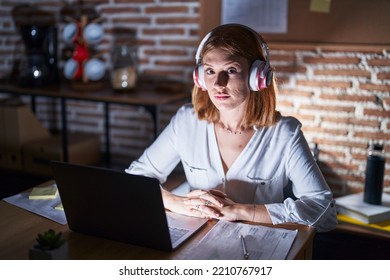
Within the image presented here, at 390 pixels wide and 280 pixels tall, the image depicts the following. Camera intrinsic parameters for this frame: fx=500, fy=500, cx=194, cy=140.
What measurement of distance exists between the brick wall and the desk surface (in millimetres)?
249

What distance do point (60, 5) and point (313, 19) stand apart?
1762 mm

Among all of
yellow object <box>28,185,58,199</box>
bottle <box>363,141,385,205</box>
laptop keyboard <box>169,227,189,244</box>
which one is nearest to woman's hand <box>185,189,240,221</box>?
laptop keyboard <box>169,227,189,244</box>

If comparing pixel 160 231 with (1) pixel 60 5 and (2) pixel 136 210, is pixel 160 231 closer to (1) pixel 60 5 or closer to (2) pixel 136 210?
(2) pixel 136 210

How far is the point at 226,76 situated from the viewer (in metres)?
1.68

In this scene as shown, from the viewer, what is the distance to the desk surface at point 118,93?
268cm

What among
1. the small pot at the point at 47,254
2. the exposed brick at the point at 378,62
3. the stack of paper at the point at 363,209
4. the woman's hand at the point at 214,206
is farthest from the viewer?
the exposed brick at the point at 378,62

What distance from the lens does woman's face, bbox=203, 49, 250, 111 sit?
5.48 ft

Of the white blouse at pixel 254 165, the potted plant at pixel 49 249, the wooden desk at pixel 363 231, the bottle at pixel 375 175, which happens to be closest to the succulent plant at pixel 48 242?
the potted plant at pixel 49 249

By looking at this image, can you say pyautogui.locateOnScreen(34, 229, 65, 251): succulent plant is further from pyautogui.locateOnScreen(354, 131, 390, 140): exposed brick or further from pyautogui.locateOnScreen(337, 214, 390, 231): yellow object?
pyautogui.locateOnScreen(354, 131, 390, 140): exposed brick

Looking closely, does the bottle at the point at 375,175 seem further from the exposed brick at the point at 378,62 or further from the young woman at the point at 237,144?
the young woman at the point at 237,144

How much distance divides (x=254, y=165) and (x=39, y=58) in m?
1.92

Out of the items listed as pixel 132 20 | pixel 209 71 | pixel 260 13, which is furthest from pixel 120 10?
pixel 209 71

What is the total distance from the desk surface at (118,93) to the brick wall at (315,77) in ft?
0.82

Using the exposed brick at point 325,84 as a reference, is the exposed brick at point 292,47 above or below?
above
